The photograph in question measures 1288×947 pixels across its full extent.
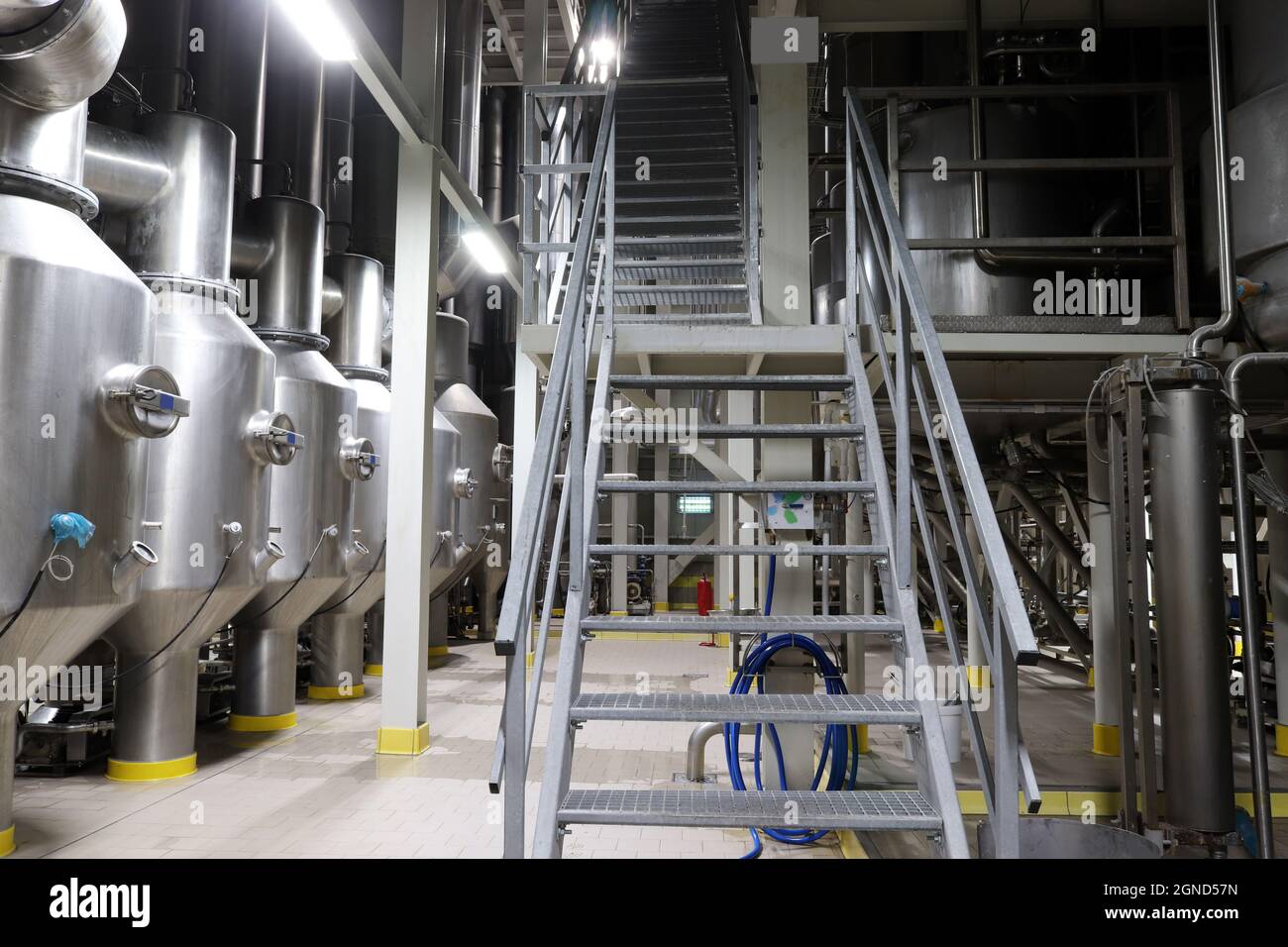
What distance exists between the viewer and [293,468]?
21.1 feet

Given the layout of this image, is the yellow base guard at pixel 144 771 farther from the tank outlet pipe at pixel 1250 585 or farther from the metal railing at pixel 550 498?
the tank outlet pipe at pixel 1250 585

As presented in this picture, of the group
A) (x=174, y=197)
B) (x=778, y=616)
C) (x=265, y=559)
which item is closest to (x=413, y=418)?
(x=265, y=559)

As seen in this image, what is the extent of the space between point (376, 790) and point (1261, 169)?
226 inches

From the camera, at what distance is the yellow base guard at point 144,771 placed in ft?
16.9

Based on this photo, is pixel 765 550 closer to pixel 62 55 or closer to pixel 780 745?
pixel 780 745

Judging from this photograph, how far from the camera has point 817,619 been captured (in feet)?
10.5

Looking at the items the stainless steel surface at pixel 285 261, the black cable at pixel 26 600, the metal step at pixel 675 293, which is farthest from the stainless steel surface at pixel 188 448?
the metal step at pixel 675 293

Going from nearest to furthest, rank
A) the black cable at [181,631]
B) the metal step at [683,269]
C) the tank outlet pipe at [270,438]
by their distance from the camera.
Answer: the black cable at [181,631] → the tank outlet pipe at [270,438] → the metal step at [683,269]

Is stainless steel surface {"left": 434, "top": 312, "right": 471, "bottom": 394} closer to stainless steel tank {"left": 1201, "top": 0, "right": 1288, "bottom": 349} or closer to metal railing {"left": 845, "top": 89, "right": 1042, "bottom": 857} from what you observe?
metal railing {"left": 845, "top": 89, "right": 1042, "bottom": 857}

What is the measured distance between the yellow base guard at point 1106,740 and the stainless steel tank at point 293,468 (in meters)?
5.68

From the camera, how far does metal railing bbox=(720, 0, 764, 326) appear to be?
520 centimetres
